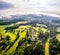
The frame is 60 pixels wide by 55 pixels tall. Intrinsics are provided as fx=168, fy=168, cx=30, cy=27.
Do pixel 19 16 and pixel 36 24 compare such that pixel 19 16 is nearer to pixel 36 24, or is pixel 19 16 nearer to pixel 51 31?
pixel 36 24

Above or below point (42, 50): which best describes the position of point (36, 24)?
above

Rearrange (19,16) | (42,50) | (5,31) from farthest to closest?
(19,16) < (5,31) < (42,50)

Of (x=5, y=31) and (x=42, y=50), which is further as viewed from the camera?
(x=5, y=31)

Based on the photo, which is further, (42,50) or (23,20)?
(23,20)

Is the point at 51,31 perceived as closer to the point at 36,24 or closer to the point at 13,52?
the point at 36,24

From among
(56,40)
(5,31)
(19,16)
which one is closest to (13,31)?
(5,31)

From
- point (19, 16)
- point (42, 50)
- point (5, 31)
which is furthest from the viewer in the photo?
point (19, 16)

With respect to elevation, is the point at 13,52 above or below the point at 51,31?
below

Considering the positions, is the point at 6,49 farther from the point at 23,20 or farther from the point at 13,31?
the point at 23,20

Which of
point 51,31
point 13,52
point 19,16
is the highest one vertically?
point 19,16

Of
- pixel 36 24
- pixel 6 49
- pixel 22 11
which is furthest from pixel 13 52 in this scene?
pixel 22 11
